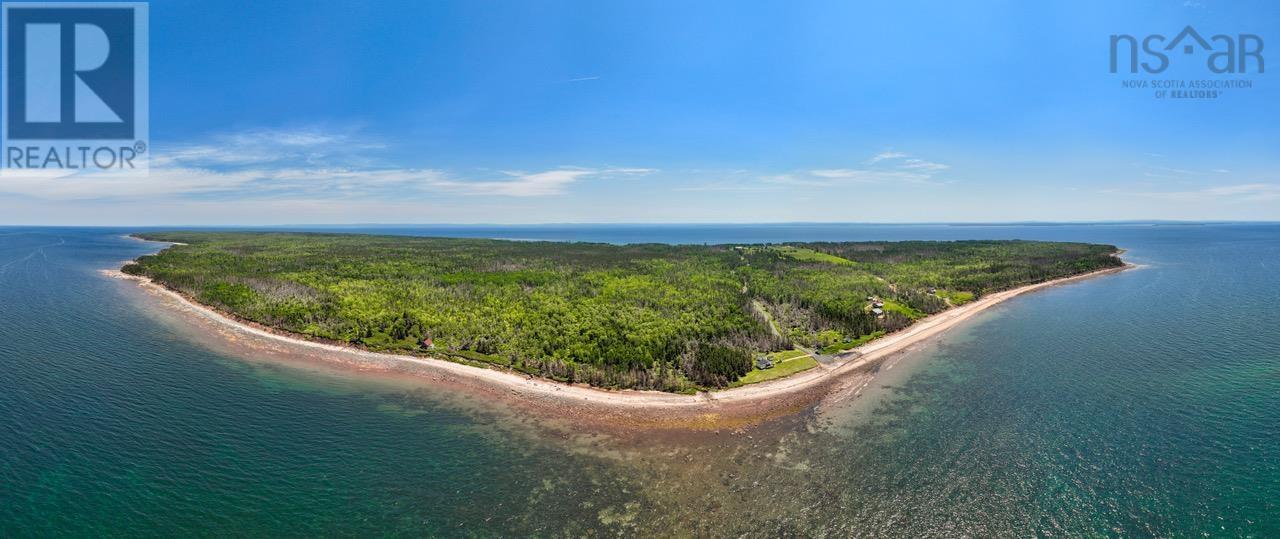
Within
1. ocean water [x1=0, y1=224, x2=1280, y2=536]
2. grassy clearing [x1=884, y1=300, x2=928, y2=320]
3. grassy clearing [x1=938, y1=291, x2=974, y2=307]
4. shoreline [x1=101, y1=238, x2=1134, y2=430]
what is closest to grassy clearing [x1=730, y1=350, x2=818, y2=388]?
shoreline [x1=101, y1=238, x2=1134, y2=430]

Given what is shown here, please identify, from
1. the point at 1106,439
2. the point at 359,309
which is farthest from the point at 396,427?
the point at 1106,439

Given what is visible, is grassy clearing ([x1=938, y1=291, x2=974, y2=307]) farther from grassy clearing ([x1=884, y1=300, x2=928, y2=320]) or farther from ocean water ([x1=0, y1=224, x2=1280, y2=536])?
ocean water ([x1=0, y1=224, x2=1280, y2=536])

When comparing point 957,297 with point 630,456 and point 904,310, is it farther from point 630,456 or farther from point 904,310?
point 630,456

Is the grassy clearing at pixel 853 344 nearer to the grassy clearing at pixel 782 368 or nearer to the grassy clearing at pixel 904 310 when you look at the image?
the grassy clearing at pixel 782 368

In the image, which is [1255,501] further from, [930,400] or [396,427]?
[396,427]

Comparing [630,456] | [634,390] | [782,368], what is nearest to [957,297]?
[782,368]

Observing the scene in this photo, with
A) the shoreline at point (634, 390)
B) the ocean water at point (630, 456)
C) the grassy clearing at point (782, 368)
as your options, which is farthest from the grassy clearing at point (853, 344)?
the ocean water at point (630, 456)
